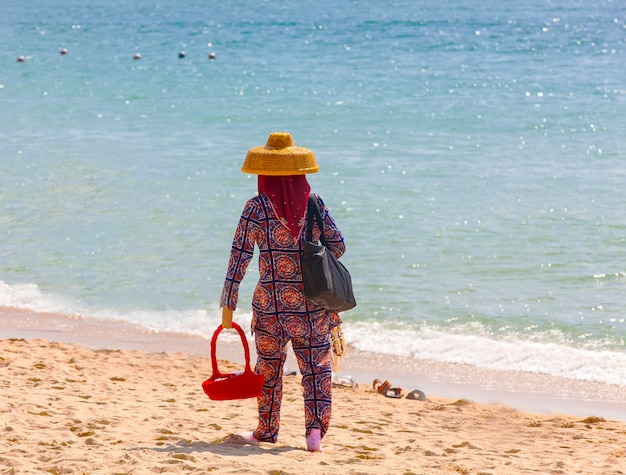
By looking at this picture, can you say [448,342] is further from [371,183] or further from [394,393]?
[371,183]


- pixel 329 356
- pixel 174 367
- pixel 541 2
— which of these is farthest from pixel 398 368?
pixel 541 2

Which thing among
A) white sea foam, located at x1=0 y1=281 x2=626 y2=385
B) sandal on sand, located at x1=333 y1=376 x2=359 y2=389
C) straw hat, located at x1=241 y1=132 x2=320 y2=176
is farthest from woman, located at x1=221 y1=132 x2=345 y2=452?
white sea foam, located at x1=0 y1=281 x2=626 y2=385

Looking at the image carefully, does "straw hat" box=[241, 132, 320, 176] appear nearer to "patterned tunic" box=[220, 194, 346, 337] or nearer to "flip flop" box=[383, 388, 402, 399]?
"patterned tunic" box=[220, 194, 346, 337]

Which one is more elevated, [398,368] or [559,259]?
[559,259]

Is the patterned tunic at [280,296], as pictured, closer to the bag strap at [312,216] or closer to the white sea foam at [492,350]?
the bag strap at [312,216]

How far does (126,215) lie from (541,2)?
160 feet

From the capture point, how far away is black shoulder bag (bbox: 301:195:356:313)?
4.90m

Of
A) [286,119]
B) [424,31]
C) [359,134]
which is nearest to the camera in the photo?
→ [359,134]

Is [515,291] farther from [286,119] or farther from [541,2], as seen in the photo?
[541,2]

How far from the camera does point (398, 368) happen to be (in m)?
8.29

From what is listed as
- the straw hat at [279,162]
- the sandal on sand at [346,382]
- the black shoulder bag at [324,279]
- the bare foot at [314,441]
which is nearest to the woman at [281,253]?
the straw hat at [279,162]

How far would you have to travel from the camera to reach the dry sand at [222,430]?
193 inches

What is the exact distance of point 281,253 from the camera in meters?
5.07

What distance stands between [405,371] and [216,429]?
2.74 meters
